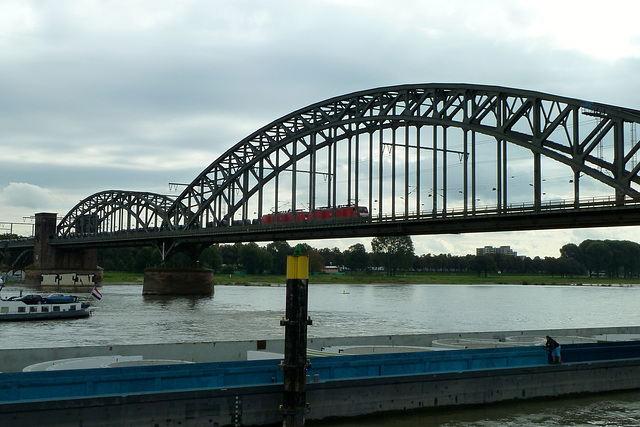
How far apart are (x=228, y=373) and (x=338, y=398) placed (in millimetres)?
3246

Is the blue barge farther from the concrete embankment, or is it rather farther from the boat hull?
the boat hull

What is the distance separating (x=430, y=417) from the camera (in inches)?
842

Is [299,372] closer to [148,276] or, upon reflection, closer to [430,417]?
[430,417]

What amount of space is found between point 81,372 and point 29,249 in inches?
6659

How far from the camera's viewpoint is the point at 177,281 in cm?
10506

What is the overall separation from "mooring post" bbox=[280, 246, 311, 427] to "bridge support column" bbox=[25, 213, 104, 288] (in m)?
132

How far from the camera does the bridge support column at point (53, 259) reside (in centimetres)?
14512

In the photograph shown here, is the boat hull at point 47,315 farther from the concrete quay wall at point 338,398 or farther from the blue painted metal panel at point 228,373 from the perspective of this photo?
the concrete quay wall at point 338,398

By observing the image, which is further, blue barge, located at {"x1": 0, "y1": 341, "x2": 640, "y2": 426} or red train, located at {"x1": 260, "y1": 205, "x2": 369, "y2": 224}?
red train, located at {"x1": 260, "y1": 205, "x2": 369, "y2": 224}

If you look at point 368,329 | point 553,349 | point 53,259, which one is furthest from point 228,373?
point 53,259

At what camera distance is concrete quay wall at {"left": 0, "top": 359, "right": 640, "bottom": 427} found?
16.7 m

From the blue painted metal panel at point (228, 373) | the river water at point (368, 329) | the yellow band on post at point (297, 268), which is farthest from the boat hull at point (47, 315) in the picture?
the yellow band on post at point (297, 268)

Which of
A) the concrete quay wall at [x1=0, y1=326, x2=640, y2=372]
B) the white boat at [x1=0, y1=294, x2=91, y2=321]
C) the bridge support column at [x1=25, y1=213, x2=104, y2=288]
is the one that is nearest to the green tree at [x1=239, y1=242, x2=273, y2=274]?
the bridge support column at [x1=25, y1=213, x2=104, y2=288]

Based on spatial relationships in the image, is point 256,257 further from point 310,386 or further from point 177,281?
point 310,386
